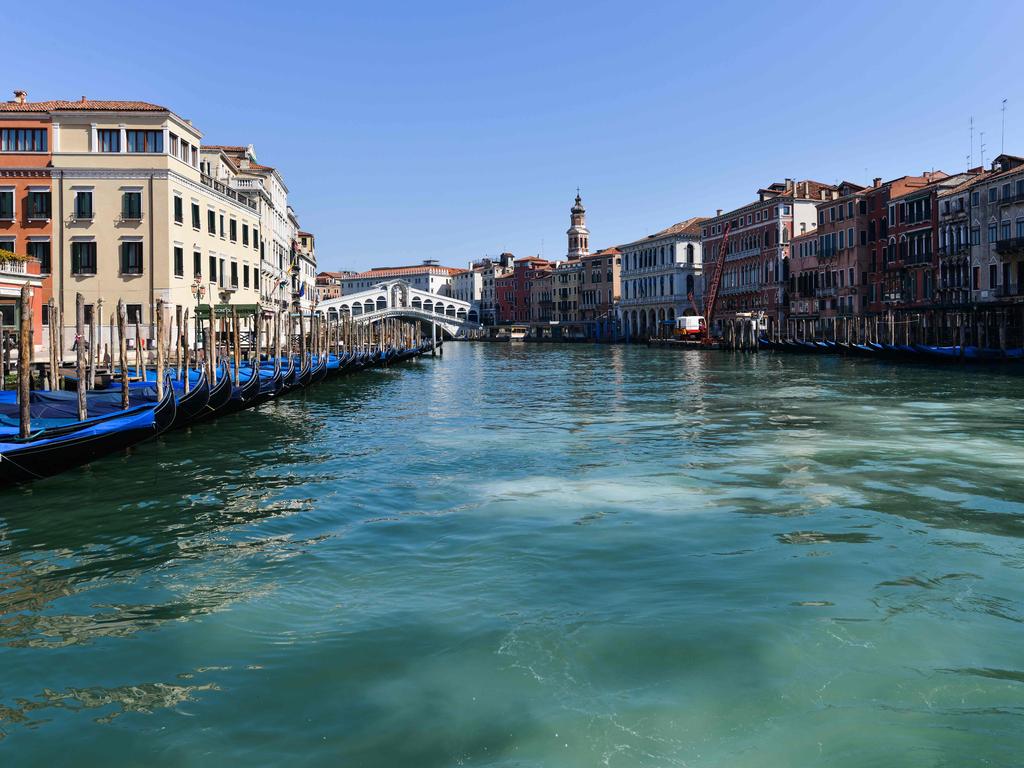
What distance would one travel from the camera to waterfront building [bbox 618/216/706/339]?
62375 mm

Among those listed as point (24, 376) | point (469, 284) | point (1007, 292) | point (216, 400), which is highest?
point (469, 284)

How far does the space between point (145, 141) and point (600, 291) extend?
57.3m

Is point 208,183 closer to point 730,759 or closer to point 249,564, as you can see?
point 249,564

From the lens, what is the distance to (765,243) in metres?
49.9

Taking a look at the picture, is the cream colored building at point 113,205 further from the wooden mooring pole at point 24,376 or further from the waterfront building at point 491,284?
the waterfront building at point 491,284

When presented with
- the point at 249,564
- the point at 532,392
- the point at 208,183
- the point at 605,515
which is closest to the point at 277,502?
the point at 249,564

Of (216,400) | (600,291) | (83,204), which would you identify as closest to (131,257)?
(83,204)

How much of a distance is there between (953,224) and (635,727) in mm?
33985

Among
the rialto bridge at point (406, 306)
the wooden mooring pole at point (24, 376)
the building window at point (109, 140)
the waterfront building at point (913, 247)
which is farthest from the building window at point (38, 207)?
the rialto bridge at point (406, 306)

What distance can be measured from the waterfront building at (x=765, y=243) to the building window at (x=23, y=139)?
36666mm

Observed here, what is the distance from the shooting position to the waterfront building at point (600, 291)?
75188mm

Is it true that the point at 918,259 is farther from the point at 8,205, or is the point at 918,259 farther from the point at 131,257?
the point at 8,205

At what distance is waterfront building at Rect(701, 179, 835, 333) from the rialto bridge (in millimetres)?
24486

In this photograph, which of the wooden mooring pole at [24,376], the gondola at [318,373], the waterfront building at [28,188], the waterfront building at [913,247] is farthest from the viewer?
the waterfront building at [913,247]
